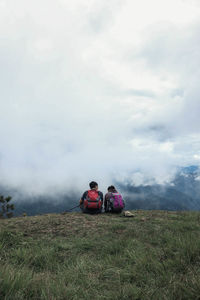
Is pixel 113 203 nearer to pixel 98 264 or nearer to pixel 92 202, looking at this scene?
pixel 92 202

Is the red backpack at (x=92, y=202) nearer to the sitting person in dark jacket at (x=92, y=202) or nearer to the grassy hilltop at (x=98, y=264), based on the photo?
the sitting person in dark jacket at (x=92, y=202)

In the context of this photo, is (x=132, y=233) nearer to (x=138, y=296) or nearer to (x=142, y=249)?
(x=142, y=249)

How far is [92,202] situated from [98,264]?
21.8 feet

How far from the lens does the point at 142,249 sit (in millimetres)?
4605

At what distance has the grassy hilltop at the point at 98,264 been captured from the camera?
8.80ft

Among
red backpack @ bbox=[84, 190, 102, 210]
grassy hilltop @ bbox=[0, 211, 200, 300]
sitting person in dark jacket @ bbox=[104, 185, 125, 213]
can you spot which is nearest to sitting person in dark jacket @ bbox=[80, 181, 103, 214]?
red backpack @ bbox=[84, 190, 102, 210]

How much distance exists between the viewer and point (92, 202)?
34.6 ft

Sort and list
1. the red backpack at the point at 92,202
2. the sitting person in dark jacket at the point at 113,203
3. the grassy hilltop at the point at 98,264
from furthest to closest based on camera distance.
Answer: the sitting person in dark jacket at the point at 113,203
the red backpack at the point at 92,202
the grassy hilltop at the point at 98,264

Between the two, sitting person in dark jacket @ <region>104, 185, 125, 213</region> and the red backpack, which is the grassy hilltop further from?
sitting person in dark jacket @ <region>104, 185, 125, 213</region>

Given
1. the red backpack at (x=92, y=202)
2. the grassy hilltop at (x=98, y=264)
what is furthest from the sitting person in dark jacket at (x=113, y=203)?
the grassy hilltop at (x=98, y=264)

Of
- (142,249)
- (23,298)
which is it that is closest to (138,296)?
(23,298)

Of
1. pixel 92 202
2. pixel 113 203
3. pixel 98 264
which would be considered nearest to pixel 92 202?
pixel 92 202

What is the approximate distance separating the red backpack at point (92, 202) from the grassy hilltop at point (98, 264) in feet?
11.3

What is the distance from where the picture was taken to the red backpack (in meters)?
10.5
